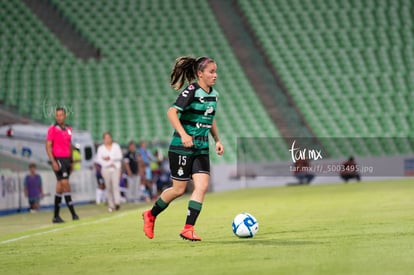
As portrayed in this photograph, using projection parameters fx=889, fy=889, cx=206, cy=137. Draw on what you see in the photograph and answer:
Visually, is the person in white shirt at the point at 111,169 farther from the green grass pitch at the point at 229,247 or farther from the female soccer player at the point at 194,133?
the female soccer player at the point at 194,133

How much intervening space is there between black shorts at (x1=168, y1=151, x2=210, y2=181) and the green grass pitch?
792 mm

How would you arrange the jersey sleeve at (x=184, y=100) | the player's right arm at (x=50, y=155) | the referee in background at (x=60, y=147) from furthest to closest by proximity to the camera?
the referee in background at (x=60, y=147) < the player's right arm at (x=50, y=155) < the jersey sleeve at (x=184, y=100)

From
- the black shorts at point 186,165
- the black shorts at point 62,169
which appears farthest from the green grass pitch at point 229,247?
the black shorts at point 62,169

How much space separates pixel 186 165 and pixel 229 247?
46.7 inches

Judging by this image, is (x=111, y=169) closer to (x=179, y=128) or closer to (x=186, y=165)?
(x=186, y=165)

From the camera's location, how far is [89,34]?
41.4 meters

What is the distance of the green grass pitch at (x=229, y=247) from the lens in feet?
24.6

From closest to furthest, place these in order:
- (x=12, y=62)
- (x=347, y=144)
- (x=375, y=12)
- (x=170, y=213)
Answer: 1. (x=170, y=213)
2. (x=347, y=144)
3. (x=12, y=62)
4. (x=375, y=12)

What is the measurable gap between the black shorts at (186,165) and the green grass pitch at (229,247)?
792 millimetres

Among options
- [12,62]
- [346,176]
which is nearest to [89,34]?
[12,62]

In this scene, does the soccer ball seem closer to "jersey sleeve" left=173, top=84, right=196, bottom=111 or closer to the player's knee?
the player's knee

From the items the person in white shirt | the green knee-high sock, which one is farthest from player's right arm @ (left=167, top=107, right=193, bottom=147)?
the person in white shirt

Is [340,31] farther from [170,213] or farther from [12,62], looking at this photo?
[170,213]

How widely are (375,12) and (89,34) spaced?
13.6m
